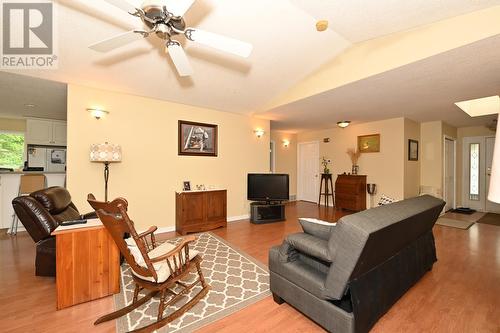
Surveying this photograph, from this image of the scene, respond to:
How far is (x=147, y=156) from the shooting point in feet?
12.9

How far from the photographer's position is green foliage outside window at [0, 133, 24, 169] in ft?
17.8

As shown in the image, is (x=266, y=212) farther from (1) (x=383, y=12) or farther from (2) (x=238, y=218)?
(1) (x=383, y=12)

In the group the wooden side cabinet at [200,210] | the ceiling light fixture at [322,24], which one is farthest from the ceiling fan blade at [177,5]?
the wooden side cabinet at [200,210]

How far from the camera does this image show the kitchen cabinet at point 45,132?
5.23m

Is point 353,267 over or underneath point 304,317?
over

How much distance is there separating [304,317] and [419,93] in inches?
152

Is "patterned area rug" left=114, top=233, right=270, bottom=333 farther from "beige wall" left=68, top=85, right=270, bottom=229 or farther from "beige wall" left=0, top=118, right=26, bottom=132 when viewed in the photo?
"beige wall" left=0, top=118, right=26, bottom=132

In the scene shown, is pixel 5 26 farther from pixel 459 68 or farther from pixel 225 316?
pixel 459 68

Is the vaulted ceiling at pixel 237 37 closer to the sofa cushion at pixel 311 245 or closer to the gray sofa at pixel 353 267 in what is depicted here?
the gray sofa at pixel 353 267

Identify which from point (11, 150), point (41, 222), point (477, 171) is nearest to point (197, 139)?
point (41, 222)

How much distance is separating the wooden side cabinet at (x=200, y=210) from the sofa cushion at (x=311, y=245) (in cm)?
260

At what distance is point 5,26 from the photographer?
2209mm

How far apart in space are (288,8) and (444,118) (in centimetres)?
530

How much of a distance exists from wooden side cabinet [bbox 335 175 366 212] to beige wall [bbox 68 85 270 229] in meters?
2.78
